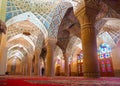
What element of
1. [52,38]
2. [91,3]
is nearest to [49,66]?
[52,38]

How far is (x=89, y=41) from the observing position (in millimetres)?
5203

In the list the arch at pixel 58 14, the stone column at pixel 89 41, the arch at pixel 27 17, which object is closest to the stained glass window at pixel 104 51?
the arch at pixel 58 14

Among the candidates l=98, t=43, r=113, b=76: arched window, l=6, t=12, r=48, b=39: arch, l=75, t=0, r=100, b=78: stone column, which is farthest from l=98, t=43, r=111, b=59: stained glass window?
l=75, t=0, r=100, b=78: stone column

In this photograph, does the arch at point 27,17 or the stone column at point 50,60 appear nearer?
the stone column at point 50,60

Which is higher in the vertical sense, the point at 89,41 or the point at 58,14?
the point at 58,14

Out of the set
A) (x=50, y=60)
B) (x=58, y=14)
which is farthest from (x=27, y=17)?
(x=50, y=60)

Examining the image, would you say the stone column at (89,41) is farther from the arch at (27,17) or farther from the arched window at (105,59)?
the arched window at (105,59)

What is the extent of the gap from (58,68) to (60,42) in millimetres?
8066

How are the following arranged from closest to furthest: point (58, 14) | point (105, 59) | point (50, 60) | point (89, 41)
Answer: point (89, 41) → point (50, 60) → point (58, 14) → point (105, 59)

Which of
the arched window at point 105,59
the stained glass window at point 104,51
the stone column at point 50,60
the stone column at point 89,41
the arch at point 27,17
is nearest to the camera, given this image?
the stone column at point 89,41

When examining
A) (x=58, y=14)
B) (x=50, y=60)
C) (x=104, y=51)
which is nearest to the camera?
(x=50, y=60)

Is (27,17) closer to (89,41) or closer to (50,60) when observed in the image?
(50,60)

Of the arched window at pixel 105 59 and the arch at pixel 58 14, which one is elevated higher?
the arch at pixel 58 14

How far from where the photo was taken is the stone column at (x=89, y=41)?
4844mm
